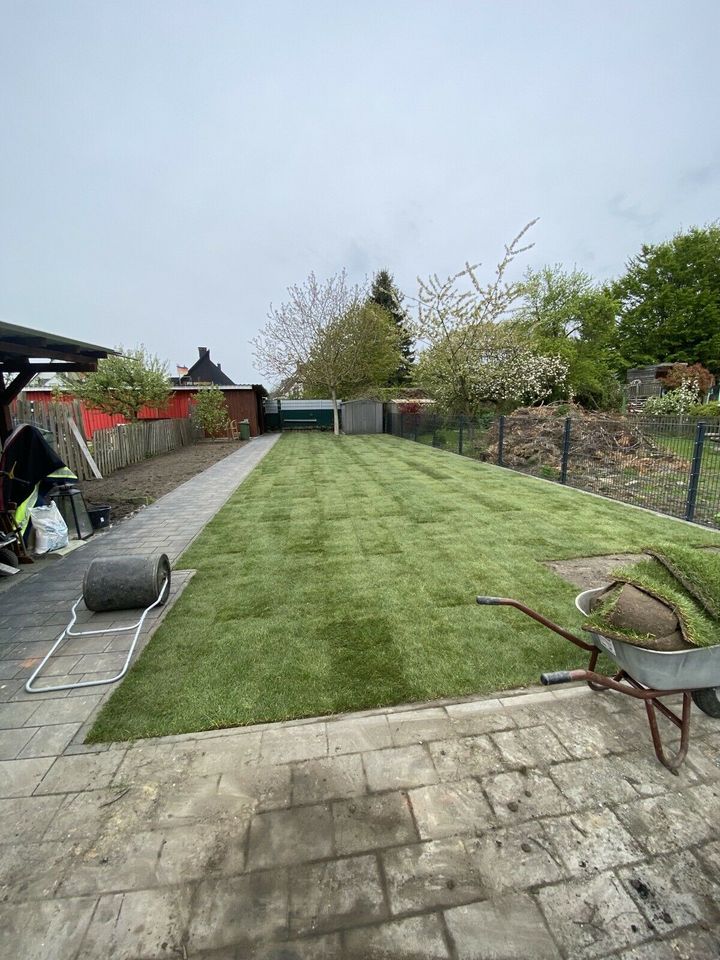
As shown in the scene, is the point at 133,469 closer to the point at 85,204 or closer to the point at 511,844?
the point at 85,204

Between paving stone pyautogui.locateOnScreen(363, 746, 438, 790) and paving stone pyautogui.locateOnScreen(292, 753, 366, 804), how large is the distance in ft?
0.17

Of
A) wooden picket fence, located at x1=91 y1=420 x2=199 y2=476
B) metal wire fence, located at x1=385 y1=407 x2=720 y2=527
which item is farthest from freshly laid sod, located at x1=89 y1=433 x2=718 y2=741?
wooden picket fence, located at x1=91 y1=420 x2=199 y2=476

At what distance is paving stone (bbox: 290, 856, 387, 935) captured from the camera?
133cm

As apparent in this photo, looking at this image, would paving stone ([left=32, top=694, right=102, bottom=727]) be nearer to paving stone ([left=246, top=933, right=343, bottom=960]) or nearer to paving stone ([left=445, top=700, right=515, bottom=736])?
paving stone ([left=246, top=933, right=343, bottom=960])

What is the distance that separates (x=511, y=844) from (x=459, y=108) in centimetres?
1297

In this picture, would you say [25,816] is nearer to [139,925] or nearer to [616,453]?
[139,925]

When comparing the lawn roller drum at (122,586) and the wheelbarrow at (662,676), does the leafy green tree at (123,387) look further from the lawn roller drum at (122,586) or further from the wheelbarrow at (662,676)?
the wheelbarrow at (662,676)

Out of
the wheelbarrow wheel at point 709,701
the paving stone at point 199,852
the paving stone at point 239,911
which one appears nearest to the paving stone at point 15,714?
the paving stone at point 199,852

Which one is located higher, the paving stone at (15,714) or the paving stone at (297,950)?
the paving stone at (297,950)

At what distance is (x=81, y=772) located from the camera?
1.92 metres

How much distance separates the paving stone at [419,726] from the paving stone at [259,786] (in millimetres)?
551

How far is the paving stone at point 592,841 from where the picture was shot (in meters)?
1.49

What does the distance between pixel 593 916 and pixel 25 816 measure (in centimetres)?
217

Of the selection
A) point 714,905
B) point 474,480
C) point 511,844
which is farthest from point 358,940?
point 474,480
